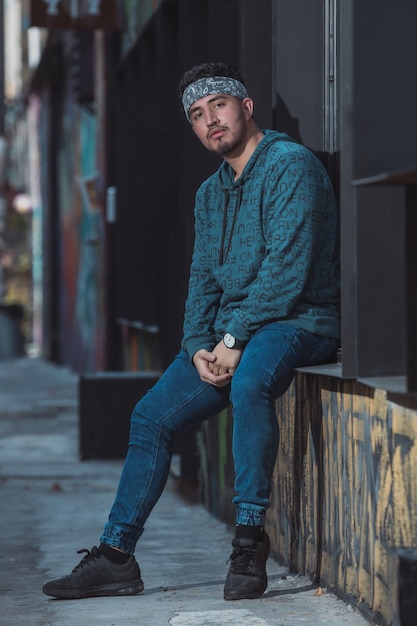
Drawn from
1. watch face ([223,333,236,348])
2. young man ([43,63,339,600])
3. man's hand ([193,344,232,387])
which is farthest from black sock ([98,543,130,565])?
watch face ([223,333,236,348])

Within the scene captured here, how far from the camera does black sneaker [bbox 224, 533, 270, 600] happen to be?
14.0 feet

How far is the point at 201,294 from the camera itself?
4773 millimetres

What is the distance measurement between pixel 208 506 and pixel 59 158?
13378 millimetres

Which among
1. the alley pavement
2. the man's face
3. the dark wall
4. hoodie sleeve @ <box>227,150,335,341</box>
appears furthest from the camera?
the dark wall

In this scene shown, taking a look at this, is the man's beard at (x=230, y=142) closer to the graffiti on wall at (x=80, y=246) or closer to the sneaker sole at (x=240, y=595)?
the sneaker sole at (x=240, y=595)

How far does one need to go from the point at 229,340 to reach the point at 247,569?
721mm

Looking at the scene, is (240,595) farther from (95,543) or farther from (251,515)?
(95,543)

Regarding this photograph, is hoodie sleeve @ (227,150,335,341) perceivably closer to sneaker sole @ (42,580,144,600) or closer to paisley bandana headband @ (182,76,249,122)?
paisley bandana headband @ (182,76,249,122)

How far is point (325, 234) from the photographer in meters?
4.44

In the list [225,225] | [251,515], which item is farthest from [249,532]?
[225,225]

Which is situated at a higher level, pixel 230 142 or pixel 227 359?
pixel 230 142

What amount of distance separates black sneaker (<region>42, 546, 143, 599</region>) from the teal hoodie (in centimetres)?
74

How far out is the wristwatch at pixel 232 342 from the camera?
4.41 m

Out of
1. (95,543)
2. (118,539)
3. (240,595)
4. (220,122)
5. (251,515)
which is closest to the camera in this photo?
(251,515)
